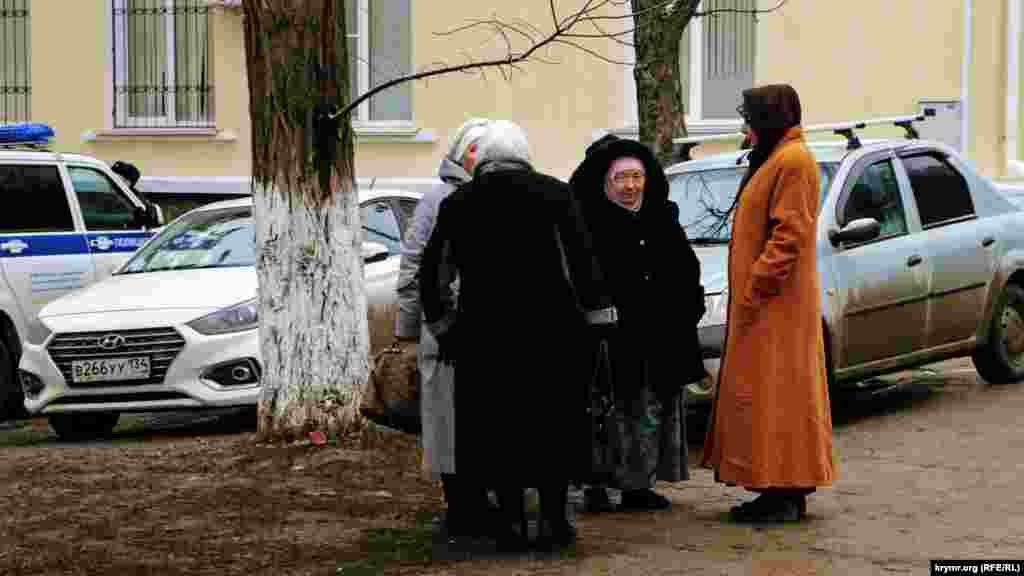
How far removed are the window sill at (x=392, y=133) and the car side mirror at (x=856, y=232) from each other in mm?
11035

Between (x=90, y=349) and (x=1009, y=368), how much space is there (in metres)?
5.74

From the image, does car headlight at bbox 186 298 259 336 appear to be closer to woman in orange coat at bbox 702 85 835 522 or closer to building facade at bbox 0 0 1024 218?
woman in orange coat at bbox 702 85 835 522

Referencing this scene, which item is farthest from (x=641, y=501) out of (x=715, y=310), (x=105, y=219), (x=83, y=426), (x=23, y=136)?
(x=23, y=136)

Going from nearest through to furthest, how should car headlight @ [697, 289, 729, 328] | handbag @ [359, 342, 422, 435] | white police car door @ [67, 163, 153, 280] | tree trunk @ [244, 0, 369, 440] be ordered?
handbag @ [359, 342, 422, 435] < tree trunk @ [244, 0, 369, 440] < car headlight @ [697, 289, 729, 328] < white police car door @ [67, 163, 153, 280]

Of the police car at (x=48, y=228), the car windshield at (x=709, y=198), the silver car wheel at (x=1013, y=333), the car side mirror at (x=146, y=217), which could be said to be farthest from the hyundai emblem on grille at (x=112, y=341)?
the silver car wheel at (x=1013, y=333)

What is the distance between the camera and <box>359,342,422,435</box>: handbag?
8.29 meters

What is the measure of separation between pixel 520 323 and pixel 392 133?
563 inches

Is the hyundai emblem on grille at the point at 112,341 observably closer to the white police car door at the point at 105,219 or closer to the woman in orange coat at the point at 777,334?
the white police car door at the point at 105,219

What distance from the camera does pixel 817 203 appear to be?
8312 mm

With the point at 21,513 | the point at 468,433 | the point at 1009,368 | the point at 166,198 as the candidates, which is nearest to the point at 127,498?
the point at 21,513

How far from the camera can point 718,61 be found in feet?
69.2

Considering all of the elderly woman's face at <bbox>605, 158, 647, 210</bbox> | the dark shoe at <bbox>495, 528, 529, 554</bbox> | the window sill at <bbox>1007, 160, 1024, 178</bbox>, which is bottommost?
the dark shoe at <bbox>495, 528, 529, 554</bbox>

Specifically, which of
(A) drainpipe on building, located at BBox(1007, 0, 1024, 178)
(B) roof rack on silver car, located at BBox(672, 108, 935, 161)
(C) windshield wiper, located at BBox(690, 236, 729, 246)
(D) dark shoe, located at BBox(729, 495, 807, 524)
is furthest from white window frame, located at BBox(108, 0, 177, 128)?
(D) dark shoe, located at BBox(729, 495, 807, 524)

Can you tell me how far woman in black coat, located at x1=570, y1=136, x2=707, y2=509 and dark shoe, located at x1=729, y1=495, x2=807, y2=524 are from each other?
0.37m
